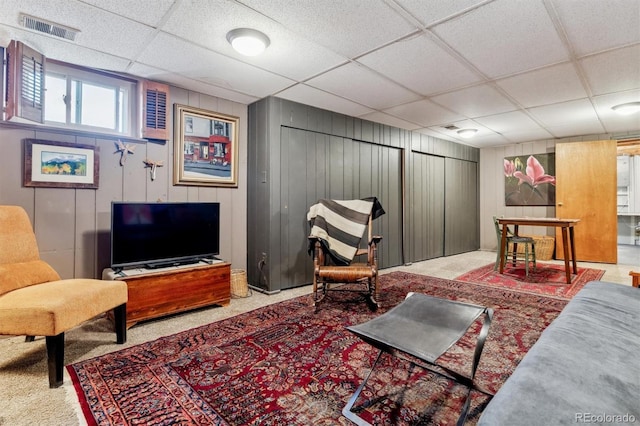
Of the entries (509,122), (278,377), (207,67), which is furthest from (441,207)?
(278,377)

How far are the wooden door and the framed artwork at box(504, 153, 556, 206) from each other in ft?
1.20

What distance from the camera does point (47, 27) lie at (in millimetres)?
2225

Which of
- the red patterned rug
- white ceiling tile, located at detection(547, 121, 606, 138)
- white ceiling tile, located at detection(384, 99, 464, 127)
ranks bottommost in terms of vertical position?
the red patterned rug

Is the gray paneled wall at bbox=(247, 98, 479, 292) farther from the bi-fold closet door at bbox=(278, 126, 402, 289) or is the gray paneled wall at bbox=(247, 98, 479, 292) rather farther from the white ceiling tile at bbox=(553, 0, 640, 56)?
the white ceiling tile at bbox=(553, 0, 640, 56)

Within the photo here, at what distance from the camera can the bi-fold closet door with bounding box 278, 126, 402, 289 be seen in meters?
3.80

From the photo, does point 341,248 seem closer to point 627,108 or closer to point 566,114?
point 566,114

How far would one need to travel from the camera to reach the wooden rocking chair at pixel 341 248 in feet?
9.84

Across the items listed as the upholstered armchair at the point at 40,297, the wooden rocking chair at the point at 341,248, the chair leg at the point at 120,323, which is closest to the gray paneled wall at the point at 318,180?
the wooden rocking chair at the point at 341,248

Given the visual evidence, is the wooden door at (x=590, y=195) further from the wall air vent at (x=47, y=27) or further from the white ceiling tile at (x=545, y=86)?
the wall air vent at (x=47, y=27)

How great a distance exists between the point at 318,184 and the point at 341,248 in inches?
43.4

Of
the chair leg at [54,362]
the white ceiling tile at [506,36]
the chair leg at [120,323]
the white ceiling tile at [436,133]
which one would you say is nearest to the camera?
the chair leg at [54,362]

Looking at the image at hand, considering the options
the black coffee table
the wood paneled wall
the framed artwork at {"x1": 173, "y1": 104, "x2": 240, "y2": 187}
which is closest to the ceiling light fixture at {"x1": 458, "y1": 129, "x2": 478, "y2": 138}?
the framed artwork at {"x1": 173, "y1": 104, "x2": 240, "y2": 187}

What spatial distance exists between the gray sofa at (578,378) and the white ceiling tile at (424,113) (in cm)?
316

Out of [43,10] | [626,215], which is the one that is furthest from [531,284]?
[626,215]
